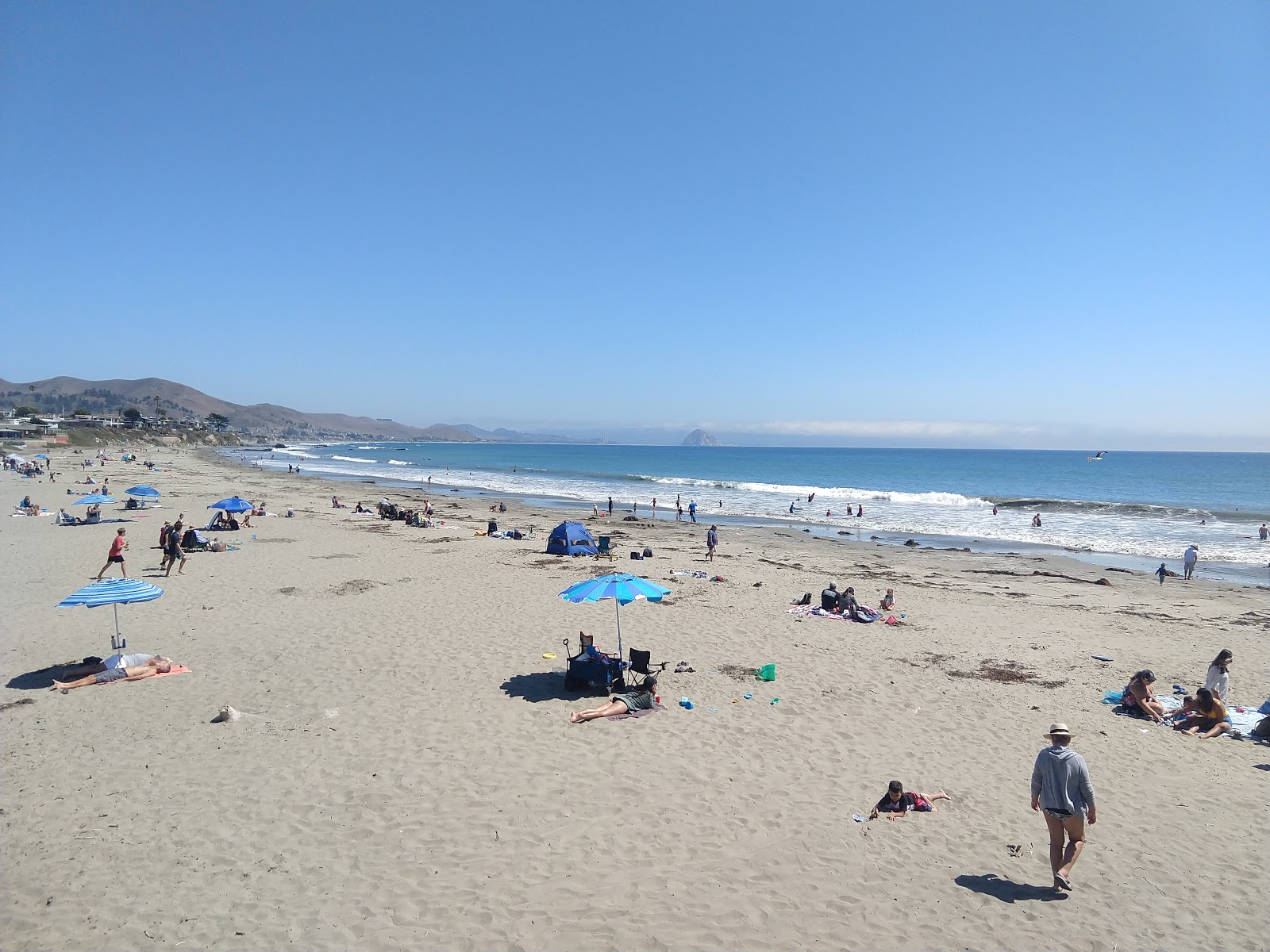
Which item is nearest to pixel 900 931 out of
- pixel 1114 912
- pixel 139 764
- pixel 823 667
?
pixel 1114 912

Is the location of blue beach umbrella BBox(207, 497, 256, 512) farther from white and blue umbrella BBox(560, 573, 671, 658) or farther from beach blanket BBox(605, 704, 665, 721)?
beach blanket BBox(605, 704, 665, 721)

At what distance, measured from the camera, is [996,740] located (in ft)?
27.0

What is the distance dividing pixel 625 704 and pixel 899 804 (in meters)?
3.49

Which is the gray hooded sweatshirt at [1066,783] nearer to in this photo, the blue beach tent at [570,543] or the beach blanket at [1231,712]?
the beach blanket at [1231,712]

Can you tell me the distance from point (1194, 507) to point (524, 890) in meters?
58.1

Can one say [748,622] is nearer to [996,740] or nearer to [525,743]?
[996,740]

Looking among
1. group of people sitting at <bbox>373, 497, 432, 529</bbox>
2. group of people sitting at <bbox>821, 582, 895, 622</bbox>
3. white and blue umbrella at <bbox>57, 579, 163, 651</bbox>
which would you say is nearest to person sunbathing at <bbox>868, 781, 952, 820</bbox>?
group of people sitting at <bbox>821, 582, 895, 622</bbox>

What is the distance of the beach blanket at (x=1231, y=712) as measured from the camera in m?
8.63

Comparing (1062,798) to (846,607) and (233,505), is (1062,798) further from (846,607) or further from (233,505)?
(233,505)

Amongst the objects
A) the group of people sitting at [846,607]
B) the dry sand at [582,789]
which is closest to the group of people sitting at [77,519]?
the dry sand at [582,789]

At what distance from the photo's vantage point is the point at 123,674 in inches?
354

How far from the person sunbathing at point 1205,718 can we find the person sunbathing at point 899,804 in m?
4.92

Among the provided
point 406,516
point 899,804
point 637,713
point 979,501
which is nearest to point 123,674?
point 637,713

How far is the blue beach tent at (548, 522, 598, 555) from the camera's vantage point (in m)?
21.4
